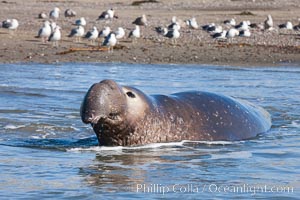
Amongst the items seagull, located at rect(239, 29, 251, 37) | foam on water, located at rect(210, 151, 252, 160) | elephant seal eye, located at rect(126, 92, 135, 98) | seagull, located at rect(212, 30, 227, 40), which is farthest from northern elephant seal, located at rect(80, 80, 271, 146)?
seagull, located at rect(239, 29, 251, 37)

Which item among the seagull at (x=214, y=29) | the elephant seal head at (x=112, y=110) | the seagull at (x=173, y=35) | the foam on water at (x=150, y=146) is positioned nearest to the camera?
the elephant seal head at (x=112, y=110)

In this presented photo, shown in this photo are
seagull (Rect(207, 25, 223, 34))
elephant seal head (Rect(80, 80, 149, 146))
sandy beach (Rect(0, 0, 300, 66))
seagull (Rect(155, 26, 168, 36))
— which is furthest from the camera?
seagull (Rect(207, 25, 223, 34))

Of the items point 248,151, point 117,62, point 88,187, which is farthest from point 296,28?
point 88,187

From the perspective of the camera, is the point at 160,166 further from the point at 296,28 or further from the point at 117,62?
the point at 296,28

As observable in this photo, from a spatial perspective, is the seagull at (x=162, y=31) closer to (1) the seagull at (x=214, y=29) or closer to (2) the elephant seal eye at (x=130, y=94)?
(1) the seagull at (x=214, y=29)

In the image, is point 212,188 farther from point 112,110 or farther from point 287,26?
point 287,26

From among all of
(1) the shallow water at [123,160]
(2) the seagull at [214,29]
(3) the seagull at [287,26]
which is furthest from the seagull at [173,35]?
(1) the shallow water at [123,160]

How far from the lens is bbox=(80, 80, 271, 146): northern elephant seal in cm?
734

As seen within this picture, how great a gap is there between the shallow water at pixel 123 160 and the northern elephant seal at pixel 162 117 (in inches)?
4.6

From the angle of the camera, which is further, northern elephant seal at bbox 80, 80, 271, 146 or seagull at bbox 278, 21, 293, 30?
seagull at bbox 278, 21, 293, 30

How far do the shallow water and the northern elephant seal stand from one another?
0.12 metres

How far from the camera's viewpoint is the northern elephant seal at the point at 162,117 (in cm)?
734

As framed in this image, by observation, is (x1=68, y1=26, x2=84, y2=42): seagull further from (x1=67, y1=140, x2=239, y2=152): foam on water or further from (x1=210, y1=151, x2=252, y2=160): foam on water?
(x1=210, y1=151, x2=252, y2=160): foam on water

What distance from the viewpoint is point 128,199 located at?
589 cm
